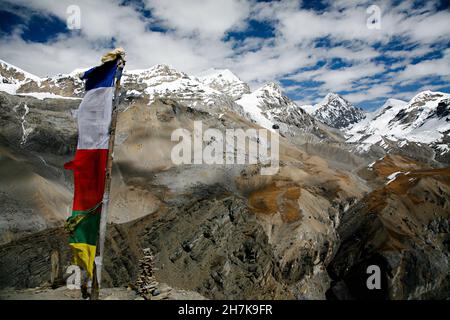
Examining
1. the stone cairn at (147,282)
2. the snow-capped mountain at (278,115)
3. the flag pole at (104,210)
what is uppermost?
the snow-capped mountain at (278,115)

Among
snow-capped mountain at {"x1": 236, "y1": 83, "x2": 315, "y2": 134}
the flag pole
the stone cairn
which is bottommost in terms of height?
the stone cairn

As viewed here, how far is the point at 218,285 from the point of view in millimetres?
31344

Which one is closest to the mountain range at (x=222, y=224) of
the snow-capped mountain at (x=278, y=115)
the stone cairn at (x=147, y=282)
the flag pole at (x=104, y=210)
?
the flag pole at (x=104, y=210)

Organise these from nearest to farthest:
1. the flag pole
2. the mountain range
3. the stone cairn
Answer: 1. the flag pole
2. the stone cairn
3. the mountain range

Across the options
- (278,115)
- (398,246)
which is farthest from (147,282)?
(278,115)

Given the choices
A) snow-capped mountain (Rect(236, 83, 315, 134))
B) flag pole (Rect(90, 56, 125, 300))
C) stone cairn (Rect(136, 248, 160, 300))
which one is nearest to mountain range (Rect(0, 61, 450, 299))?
flag pole (Rect(90, 56, 125, 300))

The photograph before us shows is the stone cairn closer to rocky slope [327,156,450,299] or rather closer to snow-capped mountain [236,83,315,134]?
rocky slope [327,156,450,299]

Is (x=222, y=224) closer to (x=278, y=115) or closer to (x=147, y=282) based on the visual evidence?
(x=147, y=282)

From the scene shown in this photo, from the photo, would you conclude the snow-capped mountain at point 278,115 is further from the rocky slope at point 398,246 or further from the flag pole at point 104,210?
the flag pole at point 104,210

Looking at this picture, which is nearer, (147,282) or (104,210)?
(104,210)

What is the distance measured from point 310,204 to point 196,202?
19.8 m

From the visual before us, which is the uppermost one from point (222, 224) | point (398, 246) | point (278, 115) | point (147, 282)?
point (278, 115)

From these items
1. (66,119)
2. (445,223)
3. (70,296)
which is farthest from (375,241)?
(66,119)
